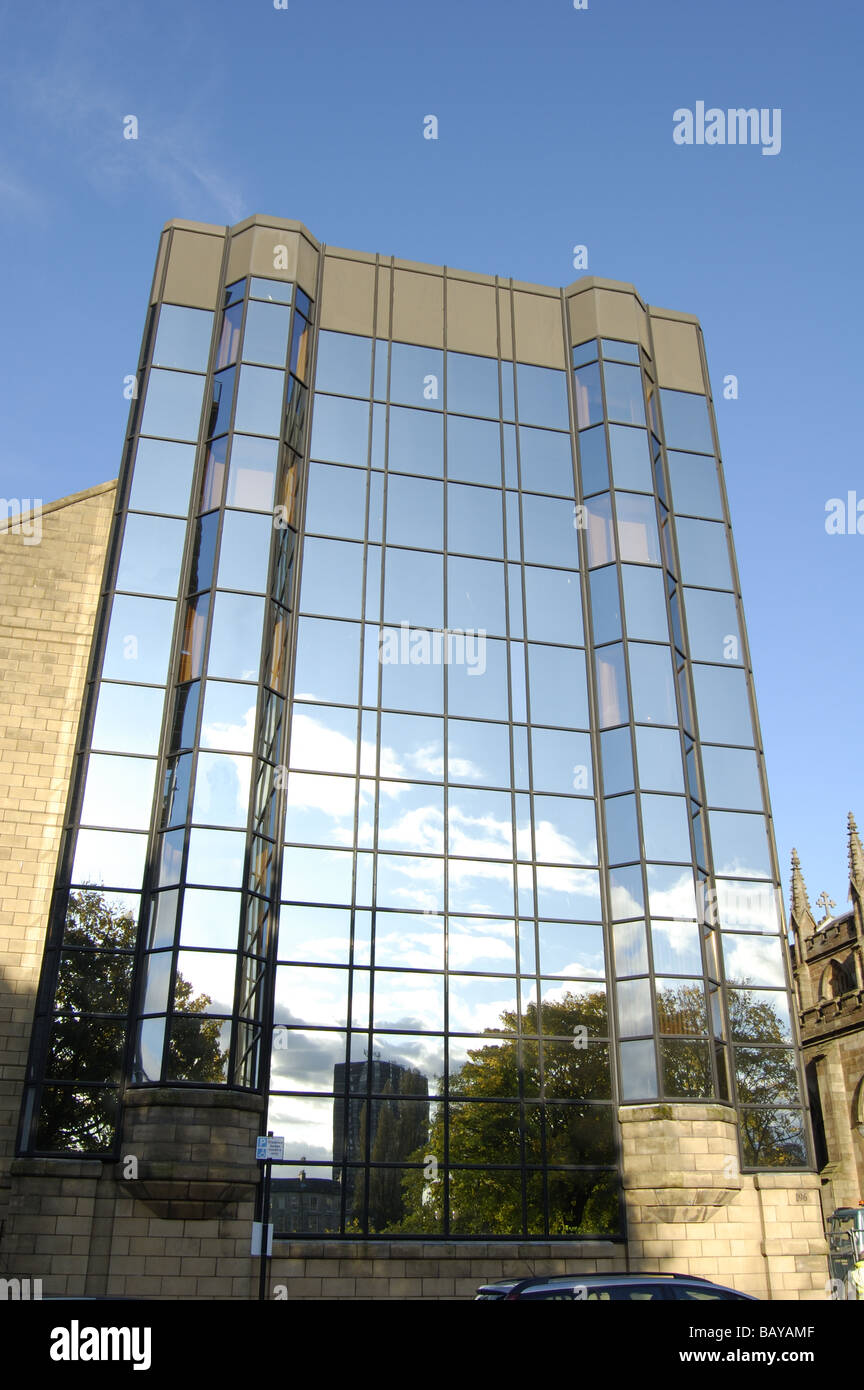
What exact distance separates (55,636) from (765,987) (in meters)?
16.6

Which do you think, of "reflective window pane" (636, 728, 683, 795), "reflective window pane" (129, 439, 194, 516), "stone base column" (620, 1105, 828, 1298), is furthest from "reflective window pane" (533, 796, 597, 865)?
"reflective window pane" (129, 439, 194, 516)

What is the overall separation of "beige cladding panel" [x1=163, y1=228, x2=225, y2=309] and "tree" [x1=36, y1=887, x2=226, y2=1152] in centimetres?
1468

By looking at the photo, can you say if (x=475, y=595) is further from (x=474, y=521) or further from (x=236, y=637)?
(x=236, y=637)

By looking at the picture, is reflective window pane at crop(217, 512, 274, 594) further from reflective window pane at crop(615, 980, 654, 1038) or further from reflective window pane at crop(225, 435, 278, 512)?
reflective window pane at crop(615, 980, 654, 1038)

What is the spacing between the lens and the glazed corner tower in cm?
1911

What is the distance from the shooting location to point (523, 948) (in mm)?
21922

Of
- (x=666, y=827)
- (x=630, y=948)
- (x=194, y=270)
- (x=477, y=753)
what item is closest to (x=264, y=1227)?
(x=630, y=948)

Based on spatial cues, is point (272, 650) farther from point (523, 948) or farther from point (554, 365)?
point (554, 365)

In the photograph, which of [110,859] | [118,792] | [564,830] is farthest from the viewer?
[564,830]

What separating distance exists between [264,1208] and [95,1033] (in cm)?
443

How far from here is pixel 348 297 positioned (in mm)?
27641

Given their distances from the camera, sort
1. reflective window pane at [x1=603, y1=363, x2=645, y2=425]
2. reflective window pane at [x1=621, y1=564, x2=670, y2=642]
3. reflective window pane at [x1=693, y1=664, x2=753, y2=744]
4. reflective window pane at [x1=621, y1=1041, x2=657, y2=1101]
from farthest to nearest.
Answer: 1. reflective window pane at [x1=603, y1=363, x2=645, y2=425]
2. reflective window pane at [x1=621, y1=564, x2=670, y2=642]
3. reflective window pane at [x1=693, y1=664, x2=753, y2=744]
4. reflective window pane at [x1=621, y1=1041, x2=657, y2=1101]

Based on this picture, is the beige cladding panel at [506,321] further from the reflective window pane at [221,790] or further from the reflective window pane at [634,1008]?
the reflective window pane at [634,1008]
